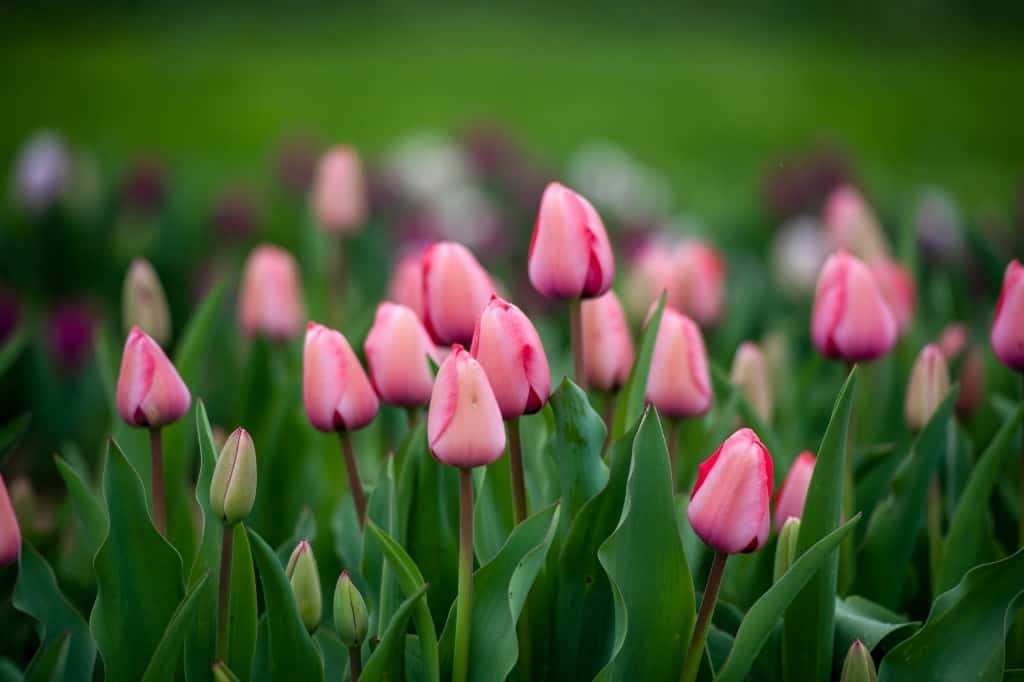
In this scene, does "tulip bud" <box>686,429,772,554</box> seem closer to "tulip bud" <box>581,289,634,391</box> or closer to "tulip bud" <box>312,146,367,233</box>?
"tulip bud" <box>581,289,634,391</box>

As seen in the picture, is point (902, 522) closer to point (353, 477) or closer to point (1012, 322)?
point (1012, 322)

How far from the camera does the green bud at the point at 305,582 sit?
1004 millimetres

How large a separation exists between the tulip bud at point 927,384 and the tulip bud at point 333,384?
612 millimetres

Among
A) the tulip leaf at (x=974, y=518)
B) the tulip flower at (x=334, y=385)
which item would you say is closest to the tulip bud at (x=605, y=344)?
the tulip flower at (x=334, y=385)

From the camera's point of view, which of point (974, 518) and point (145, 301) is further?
point (145, 301)

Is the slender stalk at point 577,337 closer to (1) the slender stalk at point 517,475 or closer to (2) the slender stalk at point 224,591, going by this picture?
(1) the slender stalk at point 517,475

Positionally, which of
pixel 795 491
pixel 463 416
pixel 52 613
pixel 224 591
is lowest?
pixel 52 613

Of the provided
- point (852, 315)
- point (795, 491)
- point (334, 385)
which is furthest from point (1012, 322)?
point (334, 385)

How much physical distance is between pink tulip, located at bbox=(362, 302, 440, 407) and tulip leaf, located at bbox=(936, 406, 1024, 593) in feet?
1.83

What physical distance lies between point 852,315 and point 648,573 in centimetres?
39

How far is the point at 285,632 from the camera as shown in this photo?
3.21 ft

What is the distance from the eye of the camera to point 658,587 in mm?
983

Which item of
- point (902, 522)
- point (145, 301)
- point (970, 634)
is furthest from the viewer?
point (145, 301)

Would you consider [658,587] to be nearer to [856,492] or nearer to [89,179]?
[856,492]
